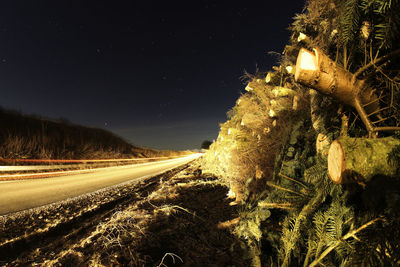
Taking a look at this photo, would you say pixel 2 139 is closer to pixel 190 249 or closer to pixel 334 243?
pixel 190 249

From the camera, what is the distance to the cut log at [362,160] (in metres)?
1.45

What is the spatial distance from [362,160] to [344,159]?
0.46 ft

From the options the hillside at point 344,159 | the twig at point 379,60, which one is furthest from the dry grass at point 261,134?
the twig at point 379,60

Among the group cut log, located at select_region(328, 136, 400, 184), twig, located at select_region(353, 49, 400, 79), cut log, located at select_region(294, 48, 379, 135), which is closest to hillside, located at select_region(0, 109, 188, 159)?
cut log, located at select_region(294, 48, 379, 135)

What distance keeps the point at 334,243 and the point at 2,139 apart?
18.9 m

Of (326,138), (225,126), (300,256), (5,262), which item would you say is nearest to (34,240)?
(5,262)

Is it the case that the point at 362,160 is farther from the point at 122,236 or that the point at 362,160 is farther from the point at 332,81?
the point at 122,236

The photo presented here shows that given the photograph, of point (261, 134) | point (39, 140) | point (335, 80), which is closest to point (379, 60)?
point (335, 80)

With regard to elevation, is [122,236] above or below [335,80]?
below

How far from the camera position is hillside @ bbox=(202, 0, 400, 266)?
141cm

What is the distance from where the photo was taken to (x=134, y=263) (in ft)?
7.93

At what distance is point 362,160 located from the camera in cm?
146

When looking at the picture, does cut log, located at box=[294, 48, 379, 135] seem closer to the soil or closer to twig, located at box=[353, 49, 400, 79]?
twig, located at box=[353, 49, 400, 79]

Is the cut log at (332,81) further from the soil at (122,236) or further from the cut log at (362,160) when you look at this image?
the soil at (122,236)
